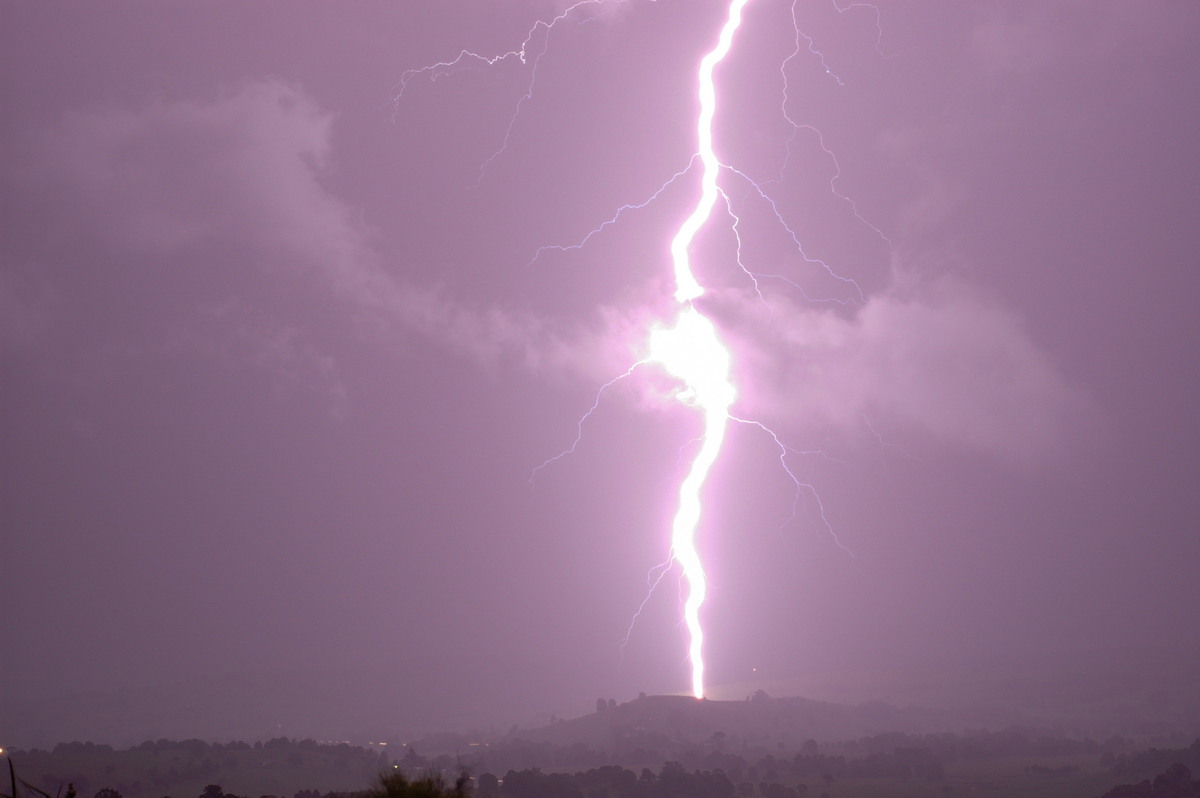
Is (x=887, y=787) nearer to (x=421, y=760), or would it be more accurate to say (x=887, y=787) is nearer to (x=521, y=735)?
(x=421, y=760)

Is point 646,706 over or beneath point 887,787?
over

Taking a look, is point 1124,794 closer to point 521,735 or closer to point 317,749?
point 317,749

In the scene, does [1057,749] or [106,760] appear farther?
[1057,749]

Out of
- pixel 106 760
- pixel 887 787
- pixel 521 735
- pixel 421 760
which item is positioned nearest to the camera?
pixel 106 760

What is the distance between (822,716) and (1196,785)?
52.2 m

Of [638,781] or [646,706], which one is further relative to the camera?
[646,706]

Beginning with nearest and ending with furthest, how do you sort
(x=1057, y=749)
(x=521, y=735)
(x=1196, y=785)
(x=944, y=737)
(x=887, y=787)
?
1. (x=1196, y=785)
2. (x=887, y=787)
3. (x=1057, y=749)
4. (x=944, y=737)
5. (x=521, y=735)

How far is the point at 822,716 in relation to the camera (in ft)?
310

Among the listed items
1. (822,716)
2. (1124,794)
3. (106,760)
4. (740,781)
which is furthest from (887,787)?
(106,760)

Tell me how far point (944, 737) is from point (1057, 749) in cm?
984

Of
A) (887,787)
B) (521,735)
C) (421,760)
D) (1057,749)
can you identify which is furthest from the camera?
(521,735)

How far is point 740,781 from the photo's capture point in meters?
56.1

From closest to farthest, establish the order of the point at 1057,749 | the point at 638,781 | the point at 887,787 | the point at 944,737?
the point at 638,781, the point at 887,787, the point at 1057,749, the point at 944,737

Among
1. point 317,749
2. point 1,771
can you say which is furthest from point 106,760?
point 317,749
